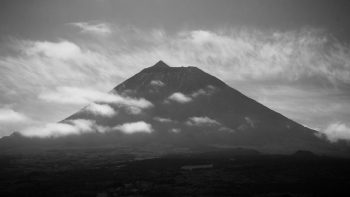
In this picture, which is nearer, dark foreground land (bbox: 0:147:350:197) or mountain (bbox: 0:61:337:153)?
dark foreground land (bbox: 0:147:350:197)

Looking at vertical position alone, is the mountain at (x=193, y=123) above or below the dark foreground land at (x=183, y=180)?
above

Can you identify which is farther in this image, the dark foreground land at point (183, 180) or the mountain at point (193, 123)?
the mountain at point (193, 123)

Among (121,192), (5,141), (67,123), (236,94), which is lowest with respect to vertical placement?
(121,192)

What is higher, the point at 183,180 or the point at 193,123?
the point at 193,123

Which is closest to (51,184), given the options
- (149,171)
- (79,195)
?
(79,195)

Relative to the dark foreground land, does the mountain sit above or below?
above

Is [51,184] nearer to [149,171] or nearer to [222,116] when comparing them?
[149,171]

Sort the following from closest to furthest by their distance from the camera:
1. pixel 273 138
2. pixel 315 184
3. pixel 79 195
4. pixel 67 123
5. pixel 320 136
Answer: pixel 79 195 < pixel 315 184 < pixel 273 138 < pixel 320 136 < pixel 67 123

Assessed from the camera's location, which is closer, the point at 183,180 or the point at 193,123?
the point at 183,180
